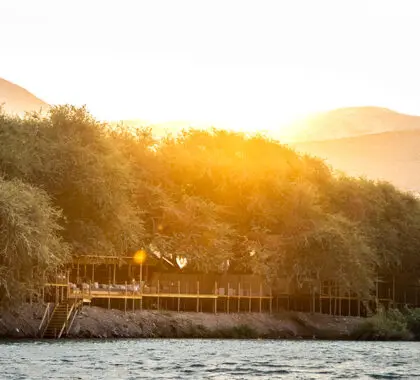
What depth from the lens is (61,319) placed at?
102125 mm

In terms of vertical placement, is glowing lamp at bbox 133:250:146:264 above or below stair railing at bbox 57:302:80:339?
above

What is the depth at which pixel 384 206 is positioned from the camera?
136000 millimetres

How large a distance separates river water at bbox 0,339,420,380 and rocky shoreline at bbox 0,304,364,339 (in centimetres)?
688

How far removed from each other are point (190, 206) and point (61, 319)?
21828mm

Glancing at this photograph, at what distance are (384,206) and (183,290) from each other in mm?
26185

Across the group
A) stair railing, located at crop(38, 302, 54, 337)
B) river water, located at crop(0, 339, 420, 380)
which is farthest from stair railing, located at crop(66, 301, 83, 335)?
river water, located at crop(0, 339, 420, 380)

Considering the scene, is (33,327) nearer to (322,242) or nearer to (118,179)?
(118,179)

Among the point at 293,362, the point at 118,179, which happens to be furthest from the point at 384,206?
the point at 293,362

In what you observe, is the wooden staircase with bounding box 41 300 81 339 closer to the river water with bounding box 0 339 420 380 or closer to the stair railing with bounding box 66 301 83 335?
the stair railing with bounding box 66 301 83 335

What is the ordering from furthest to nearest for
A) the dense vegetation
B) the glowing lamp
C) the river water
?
1. the glowing lamp
2. the dense vegetation
3. the river water

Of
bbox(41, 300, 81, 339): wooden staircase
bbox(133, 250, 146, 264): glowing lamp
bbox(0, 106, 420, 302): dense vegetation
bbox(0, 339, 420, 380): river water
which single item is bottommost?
bbox(0, 339, 420, 380): river water

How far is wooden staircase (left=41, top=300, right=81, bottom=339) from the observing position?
100m

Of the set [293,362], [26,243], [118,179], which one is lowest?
[293,362]

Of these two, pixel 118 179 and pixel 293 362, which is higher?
pixel 118 179
